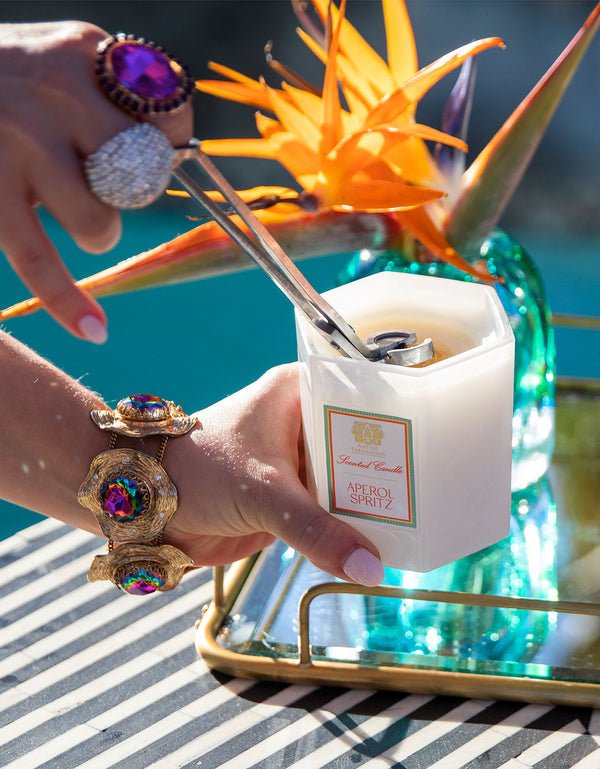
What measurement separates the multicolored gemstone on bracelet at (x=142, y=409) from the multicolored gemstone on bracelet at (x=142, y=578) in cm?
7

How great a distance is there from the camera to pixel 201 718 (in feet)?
1.73

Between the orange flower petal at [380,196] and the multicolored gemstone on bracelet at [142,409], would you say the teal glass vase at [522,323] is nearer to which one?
the orange flower petal at [380,196]

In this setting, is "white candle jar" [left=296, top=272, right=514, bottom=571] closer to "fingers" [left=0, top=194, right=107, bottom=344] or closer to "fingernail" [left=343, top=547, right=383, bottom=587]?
"fingernail" [left=343, top=547, right=383, bottom=587]

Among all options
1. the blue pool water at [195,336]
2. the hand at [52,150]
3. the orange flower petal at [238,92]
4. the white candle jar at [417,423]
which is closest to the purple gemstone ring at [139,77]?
the hand at [52,150]

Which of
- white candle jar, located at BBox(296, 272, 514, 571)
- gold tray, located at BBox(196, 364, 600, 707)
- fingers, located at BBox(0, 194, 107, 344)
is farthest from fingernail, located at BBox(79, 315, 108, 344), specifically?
gold tray, located at BBox(196, 364, 600, 707)

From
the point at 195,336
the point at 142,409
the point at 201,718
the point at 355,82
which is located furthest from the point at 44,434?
the point at 195,336

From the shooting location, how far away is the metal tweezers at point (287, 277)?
398 millimetres

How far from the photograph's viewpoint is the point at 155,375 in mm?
1461

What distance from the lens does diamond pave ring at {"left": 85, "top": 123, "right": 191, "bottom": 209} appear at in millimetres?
334

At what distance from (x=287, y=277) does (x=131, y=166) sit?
0.38 ft

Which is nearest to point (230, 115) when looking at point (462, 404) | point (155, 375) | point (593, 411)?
point (155, 375)

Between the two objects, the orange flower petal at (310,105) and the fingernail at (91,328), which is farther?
the orange flower petal at (310,105)

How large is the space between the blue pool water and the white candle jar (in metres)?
0.93

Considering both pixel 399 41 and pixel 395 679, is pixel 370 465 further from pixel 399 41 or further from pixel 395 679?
pixel 399 41
